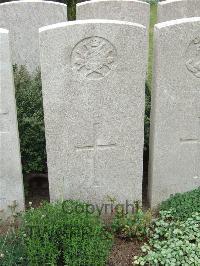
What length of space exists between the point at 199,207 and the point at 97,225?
1.22 meters

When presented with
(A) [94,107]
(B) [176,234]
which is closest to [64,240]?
(B) [176,234]

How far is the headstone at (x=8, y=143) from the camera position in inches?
141

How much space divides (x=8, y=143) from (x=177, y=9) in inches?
127

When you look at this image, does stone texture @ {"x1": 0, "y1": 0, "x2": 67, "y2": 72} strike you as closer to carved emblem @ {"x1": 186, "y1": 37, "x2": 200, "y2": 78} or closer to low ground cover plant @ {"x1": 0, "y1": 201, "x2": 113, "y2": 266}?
carved emblem @ {"x1": 186, "y1": 37, "x2": 200, "y2": 78}

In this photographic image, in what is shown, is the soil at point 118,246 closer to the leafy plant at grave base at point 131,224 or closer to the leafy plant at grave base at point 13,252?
the leafy plant at grave base at point 131,224

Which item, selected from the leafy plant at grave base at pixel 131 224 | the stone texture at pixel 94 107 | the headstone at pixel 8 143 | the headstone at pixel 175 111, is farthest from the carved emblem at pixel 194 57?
the headstone at pixel 8 143

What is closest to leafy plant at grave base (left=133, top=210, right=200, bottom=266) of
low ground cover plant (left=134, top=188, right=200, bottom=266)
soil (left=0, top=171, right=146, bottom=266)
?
low ground cover plant (left=134, top=188, right=200, bottom=266)

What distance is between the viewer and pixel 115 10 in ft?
18.6

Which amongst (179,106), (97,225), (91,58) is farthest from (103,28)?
(97,225)

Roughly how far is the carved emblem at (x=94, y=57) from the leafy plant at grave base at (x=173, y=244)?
1.52 metres

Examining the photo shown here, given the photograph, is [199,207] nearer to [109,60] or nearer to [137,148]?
A: [137,148]

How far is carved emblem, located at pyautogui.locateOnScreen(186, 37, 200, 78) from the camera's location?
3797 millimetres

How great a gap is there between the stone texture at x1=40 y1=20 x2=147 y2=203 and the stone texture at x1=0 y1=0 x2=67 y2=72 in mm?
1966

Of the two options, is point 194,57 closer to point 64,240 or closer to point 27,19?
point 64,240
